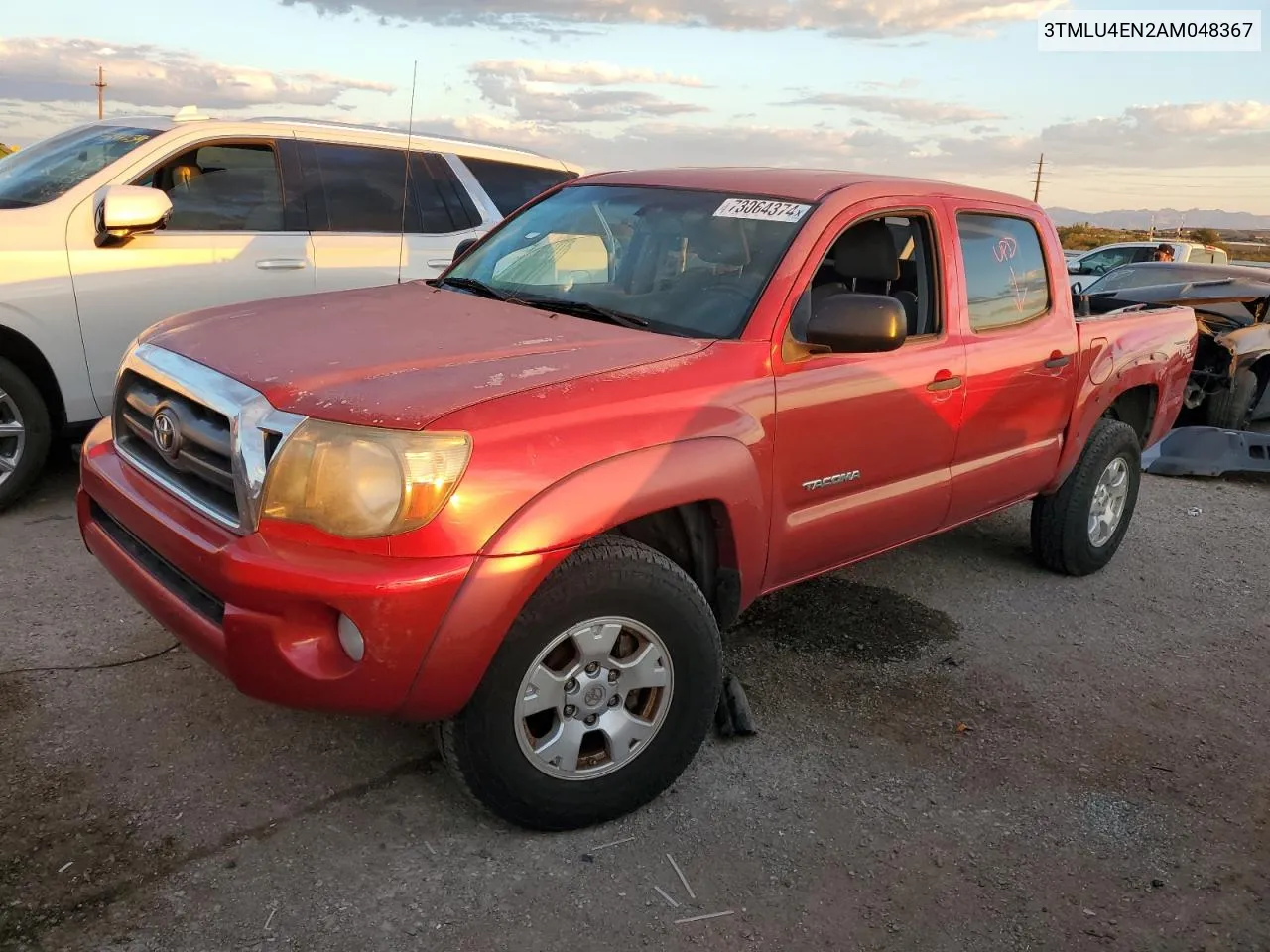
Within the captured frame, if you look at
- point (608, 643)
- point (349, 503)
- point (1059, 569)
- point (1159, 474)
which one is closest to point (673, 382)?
point (608, 643)

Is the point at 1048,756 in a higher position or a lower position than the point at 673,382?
lower

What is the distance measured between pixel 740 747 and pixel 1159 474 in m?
5.58

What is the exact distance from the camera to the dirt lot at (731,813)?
8.41 feet

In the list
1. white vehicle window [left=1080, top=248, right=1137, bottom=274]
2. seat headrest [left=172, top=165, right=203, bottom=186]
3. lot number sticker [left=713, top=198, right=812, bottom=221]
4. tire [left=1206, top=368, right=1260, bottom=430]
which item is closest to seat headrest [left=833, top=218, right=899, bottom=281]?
lot number sticker [left=713, top=198, right=812, bottom=221]

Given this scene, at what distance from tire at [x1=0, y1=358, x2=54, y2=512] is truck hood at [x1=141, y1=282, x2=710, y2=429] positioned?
6.39ft

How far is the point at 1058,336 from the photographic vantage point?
4.52m

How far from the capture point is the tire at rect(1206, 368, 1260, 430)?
8.34 metres

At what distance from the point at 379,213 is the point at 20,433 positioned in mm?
2228

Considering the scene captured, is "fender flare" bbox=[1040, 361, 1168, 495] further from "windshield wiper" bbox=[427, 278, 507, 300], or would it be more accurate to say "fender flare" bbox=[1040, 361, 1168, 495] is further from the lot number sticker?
"windshield wiper" bbox=[427, 278, 507, 300]

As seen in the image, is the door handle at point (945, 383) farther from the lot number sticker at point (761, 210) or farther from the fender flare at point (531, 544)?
the fender flare at point (531, 544)

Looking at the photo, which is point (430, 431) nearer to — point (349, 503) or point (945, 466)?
point (349, 503)

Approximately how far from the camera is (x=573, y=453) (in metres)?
2.64

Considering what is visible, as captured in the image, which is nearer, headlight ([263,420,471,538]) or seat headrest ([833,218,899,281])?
headlight ([263,420,471,538])

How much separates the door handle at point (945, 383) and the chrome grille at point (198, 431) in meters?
2.28
